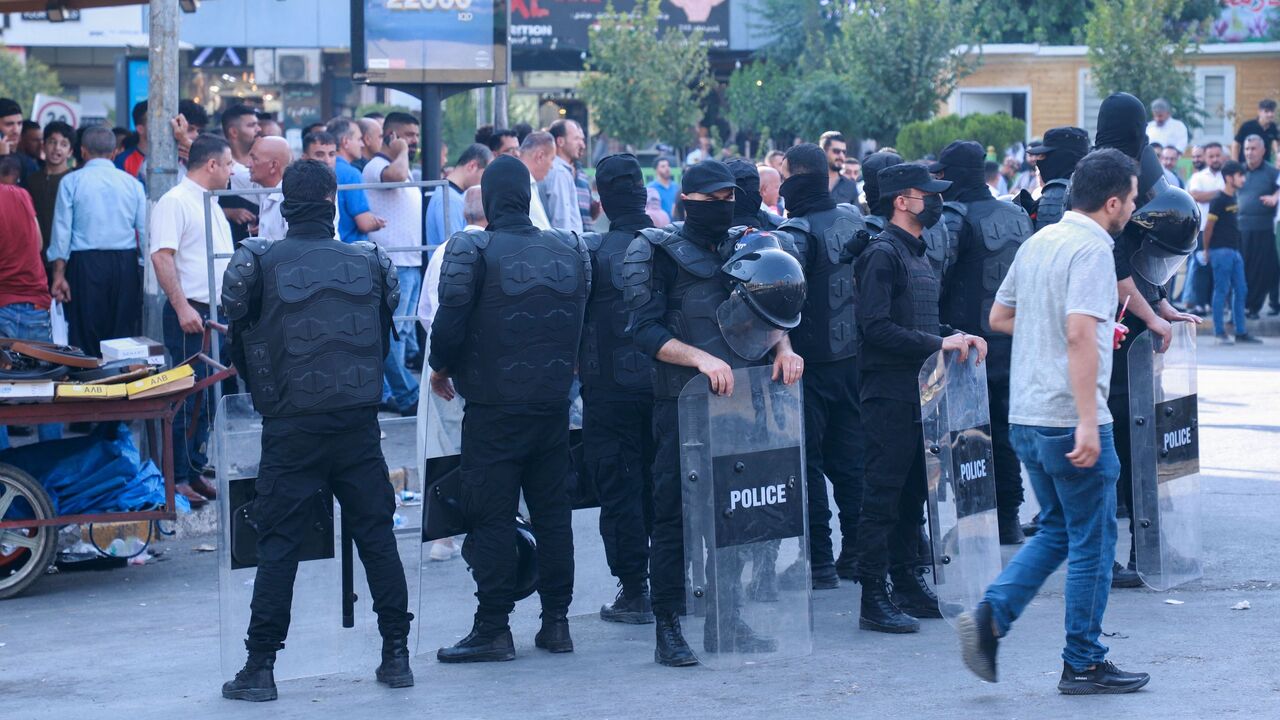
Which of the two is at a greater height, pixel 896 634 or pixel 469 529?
pixel 469 529

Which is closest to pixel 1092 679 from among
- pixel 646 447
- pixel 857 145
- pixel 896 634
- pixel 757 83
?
pixel 896 634

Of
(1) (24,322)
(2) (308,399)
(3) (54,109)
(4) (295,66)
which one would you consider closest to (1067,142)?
(2) (308,399)

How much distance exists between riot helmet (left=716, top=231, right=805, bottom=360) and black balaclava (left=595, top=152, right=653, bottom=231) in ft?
3.11

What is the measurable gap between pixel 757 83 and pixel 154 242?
3239cm

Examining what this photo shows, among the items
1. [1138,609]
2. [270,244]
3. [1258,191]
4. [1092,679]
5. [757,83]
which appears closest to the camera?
[1092,679]

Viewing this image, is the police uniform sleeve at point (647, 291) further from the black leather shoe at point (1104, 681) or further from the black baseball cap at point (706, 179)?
the black leather shoe at point (1104, 681)

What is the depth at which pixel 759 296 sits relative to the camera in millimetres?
5973

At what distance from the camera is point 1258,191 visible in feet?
57.9

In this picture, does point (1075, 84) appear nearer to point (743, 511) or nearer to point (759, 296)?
point (759, 296)

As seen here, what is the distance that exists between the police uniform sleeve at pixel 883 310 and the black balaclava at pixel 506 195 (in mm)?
1401

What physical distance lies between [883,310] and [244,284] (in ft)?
8.31

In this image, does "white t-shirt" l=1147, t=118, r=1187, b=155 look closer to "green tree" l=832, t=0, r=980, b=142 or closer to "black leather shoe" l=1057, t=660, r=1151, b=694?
"green tree" l=832, t=0, r=980, b=142

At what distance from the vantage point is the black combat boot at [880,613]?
660 centimetres

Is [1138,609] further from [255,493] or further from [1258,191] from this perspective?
[1258,191]
